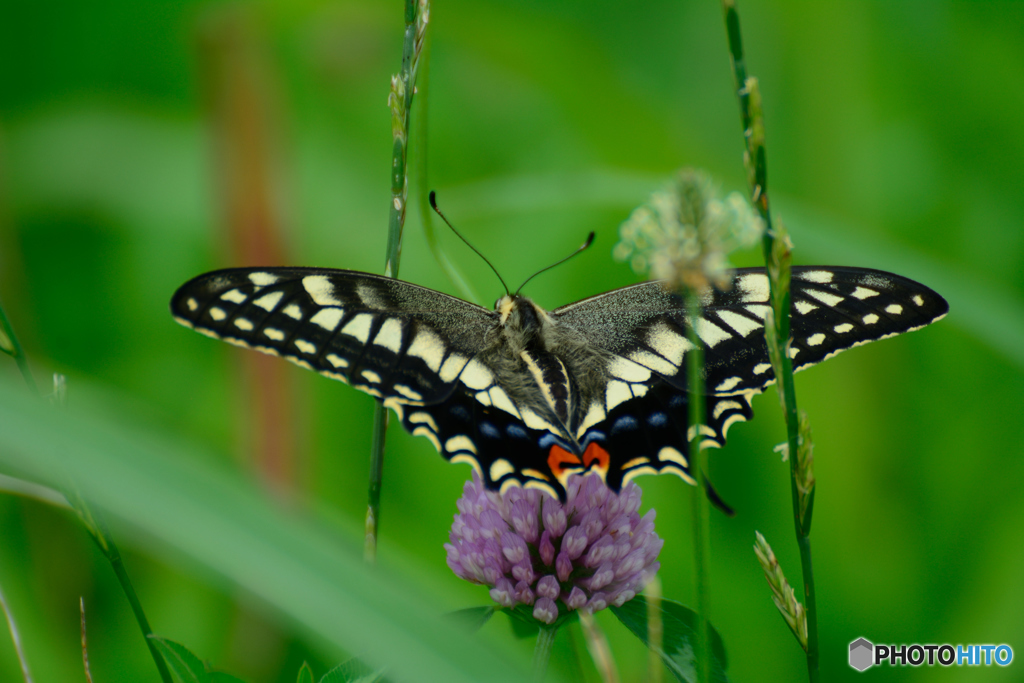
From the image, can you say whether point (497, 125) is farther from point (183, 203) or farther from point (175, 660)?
point (175, 660)

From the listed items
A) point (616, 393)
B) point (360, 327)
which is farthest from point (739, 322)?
point (360, 327)

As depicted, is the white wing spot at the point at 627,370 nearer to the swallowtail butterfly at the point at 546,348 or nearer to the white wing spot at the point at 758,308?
the swallowtail butterfly at the point at 546,348

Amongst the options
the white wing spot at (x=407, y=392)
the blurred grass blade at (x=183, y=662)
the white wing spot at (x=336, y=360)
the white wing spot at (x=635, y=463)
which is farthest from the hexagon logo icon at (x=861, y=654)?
the blurred grass blade at (x=183, y=662)

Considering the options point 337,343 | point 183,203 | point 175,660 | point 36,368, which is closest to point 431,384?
point 337,343

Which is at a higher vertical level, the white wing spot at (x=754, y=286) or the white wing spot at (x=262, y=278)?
the white wing spot at (x=262, y=278)

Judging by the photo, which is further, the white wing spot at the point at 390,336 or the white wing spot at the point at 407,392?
the white wing spot at the point at 390,336

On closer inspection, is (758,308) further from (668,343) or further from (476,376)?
(476,376)
